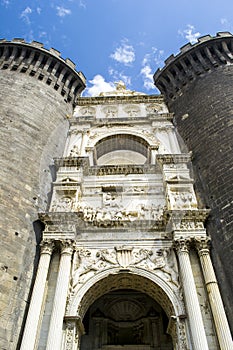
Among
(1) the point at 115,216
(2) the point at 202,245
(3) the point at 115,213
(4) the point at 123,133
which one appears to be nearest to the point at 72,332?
(1) the point at 115,216

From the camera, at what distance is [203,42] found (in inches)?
673

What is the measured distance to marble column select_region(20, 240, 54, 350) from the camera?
7.31m

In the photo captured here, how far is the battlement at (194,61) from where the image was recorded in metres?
16.3

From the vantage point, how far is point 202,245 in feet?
29.7

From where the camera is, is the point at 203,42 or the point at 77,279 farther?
the point at 203,42

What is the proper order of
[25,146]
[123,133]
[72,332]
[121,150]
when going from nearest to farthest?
[72,332], [25,146], [123,133], [121,150]

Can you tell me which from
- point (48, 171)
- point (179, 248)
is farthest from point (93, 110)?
point (179, 248)

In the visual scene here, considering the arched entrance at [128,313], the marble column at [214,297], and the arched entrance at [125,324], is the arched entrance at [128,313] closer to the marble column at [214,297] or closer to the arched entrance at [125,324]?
the arched entrance at [125,324]

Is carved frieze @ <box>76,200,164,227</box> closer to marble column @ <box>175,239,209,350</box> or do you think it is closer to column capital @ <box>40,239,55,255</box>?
column capital @ <box>40,239,55,255</box>

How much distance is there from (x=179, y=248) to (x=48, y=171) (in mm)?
5802

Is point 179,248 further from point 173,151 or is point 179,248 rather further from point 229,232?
point 173,151

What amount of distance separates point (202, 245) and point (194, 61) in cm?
1150

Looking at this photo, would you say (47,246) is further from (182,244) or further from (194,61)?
(194,61)

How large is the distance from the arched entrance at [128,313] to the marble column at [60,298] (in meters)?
0.40
